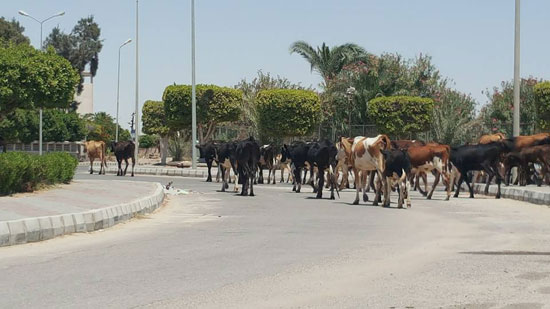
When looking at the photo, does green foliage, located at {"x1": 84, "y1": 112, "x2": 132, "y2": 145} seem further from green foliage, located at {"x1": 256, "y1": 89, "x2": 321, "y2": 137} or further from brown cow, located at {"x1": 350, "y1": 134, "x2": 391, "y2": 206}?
brown cow, located at {"x1": 350, "y1": 134, "x2": 391, "y2": 206}

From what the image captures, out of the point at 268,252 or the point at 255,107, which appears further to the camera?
the point at 255,107

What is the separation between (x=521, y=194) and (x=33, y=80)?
16.1 metres

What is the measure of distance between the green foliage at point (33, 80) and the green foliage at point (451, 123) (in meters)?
31.6

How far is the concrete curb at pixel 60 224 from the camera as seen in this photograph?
1467 cm

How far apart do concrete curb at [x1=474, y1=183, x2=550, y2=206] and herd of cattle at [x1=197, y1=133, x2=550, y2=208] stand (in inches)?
15.9

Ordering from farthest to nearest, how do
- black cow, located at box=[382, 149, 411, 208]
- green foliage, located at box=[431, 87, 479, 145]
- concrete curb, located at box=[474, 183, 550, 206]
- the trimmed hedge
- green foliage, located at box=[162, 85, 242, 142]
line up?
green foliage, located at box=[162, 85, 242, 142] < green foliage, located at box=[431, 87, 479, 145] < concrete curb, located at box=[474, 183, 550, 206] < black cow, located at box=[382, 149, 411, 208] < the trimmed hedge

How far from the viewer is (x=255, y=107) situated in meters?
64.1

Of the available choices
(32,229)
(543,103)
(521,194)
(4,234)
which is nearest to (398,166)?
(521,194)

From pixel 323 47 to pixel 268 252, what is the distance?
59971 mm

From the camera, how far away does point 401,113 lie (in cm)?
6138

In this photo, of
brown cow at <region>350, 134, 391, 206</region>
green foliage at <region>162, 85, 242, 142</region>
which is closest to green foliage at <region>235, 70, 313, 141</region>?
green foliage at <region>162, 85, 242, 142</region>

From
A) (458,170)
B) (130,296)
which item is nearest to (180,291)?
(130,296)

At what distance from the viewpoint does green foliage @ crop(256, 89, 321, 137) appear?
6103 centimetres

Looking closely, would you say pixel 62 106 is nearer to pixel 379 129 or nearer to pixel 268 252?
pixel 268 252
